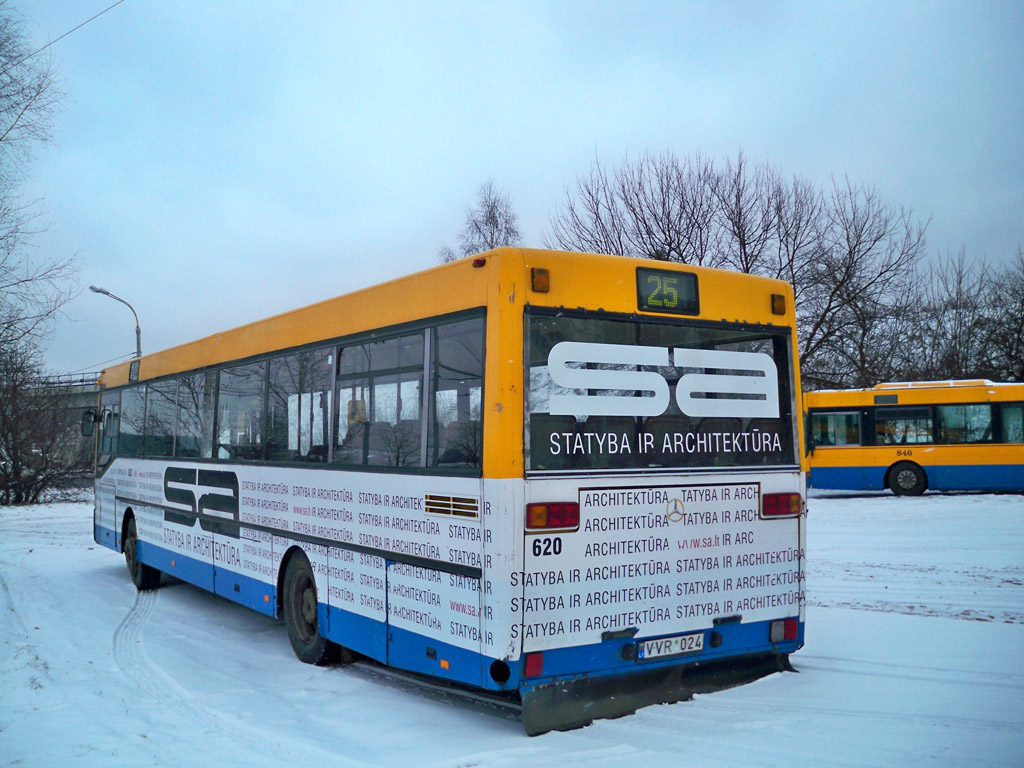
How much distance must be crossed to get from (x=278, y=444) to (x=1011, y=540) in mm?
11375

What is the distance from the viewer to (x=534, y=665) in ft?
15.7

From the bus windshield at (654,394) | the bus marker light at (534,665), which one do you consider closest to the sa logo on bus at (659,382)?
the bus windshield at (654,394)

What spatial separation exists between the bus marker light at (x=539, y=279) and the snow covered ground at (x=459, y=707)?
2715mm

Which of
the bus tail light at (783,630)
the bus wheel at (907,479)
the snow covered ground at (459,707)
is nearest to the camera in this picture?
the snow covered ground at (459,707)

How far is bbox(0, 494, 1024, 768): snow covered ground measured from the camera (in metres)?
4.63

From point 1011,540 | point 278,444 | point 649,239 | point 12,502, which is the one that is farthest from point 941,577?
point 12,502

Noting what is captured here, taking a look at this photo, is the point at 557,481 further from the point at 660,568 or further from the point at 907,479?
the point at 907,479

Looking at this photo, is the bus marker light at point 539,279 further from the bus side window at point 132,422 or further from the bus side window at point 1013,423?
the bus side window at point 1013,423

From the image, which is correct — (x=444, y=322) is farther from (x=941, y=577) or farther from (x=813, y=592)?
(x=941, y=577)

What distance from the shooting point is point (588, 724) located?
5.09 metres

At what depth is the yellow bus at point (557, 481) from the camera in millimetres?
4887

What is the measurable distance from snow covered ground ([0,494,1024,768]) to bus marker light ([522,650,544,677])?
427mm

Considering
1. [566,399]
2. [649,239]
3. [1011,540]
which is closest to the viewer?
[566,399]

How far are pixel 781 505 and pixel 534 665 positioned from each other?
2.25m
